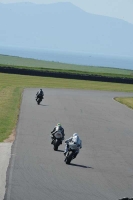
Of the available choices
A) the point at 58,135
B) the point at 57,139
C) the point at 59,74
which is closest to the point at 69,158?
the point at 58,135

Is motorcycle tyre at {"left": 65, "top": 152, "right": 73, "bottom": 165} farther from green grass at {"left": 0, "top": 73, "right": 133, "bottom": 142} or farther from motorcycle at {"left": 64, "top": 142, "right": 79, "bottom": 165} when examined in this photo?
green grass at {"left": 0, "top": 73, "right": 133, "bottom": 142}

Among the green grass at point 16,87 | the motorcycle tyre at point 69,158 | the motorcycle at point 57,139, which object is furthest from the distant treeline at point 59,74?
the motorcycle tyre at point 69,158

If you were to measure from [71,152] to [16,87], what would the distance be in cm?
5083

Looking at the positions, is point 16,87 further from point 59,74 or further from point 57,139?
point 57,139

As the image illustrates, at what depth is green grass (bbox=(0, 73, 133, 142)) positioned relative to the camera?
37.6 metres

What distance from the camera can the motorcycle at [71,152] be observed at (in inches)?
878

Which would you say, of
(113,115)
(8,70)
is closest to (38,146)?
(113,115)

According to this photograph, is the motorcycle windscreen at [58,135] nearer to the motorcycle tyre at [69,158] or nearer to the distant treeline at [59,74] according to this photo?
the motorcycle tyre at [69,158]

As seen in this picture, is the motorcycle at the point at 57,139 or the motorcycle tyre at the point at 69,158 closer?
the motorcycle tyre at the point at 69,158

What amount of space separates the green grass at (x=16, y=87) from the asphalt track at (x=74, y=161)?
860mm

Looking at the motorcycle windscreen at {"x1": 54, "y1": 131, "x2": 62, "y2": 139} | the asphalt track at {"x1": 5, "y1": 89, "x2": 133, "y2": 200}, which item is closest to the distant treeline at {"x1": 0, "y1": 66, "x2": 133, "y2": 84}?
the asphalt track at {"x1": 5, "y1": 89, "x2": 133, "y2": 200}

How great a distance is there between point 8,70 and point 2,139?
65357 mm

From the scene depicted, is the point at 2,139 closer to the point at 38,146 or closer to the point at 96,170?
the point at 38,146

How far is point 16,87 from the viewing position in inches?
2869
